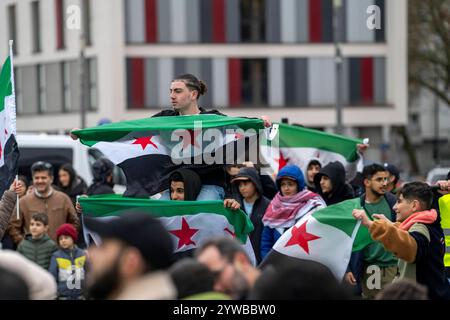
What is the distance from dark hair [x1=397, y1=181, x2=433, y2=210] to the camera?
8.67m

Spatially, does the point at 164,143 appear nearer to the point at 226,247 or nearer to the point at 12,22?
the point at 226,247

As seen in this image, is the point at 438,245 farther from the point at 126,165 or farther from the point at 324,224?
the point at 126,165

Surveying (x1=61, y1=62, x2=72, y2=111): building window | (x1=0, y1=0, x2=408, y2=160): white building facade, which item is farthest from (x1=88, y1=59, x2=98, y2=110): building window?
(x1=61, y1=62, x2=72, y2=111): building window

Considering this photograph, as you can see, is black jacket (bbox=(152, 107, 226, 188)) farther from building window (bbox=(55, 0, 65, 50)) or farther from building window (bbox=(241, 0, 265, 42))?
building window (bbox=(241, 0, 265, 42))

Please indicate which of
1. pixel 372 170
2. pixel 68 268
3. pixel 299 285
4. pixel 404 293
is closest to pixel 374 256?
pixel 372 170

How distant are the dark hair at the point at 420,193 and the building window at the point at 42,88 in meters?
45.0

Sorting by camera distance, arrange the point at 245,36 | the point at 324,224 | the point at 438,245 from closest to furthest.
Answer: the point at 438,245 < the point at 324,224 < the point at 245,36

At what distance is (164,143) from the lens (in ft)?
31.1

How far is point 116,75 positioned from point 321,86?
29.3ft

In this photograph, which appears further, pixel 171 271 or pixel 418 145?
pixel 418 145

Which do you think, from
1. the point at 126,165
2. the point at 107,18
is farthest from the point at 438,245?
the point at 107,18

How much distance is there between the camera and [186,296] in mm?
5258

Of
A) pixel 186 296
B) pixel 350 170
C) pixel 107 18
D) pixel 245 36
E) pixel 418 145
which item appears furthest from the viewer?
pixel 418 145

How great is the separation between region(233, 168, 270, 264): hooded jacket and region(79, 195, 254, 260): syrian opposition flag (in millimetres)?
1587
